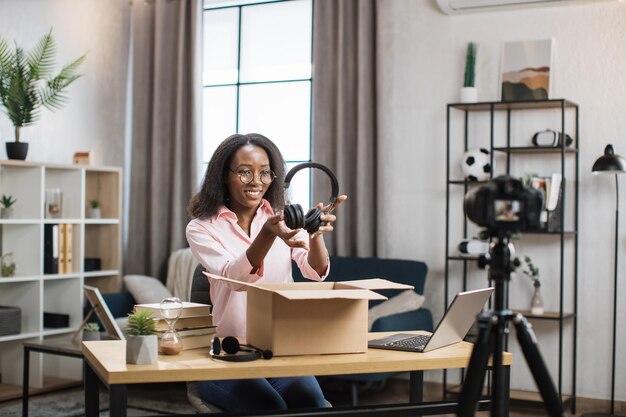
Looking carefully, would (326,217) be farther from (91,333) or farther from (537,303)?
(537,303)

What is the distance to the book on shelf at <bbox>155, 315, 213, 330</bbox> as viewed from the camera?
223 centimetres

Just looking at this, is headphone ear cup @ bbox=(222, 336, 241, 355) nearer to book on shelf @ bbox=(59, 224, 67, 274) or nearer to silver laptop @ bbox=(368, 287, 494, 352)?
silver laptop @ bbox=(368, 287, 494, 352)

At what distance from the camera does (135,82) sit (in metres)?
5.87

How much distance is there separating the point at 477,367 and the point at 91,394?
3.72ft

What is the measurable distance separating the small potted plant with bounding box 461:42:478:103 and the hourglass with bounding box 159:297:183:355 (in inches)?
116

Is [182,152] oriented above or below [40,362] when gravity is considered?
above

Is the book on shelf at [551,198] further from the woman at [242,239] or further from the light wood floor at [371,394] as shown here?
the woman at [242,239]

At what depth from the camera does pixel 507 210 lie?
6.00ft

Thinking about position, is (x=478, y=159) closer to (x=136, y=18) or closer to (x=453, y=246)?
(x=453, y=246)

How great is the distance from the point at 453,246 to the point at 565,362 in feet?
2.98

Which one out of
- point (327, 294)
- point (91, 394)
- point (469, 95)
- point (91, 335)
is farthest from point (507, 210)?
point (469, 95)

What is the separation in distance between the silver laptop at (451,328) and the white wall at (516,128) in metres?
2.48

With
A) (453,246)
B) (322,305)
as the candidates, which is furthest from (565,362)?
(322,305)

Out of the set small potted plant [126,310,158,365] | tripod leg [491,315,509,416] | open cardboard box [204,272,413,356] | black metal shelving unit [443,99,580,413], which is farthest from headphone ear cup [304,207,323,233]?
black metal shelving unit [443,99,580,413]
